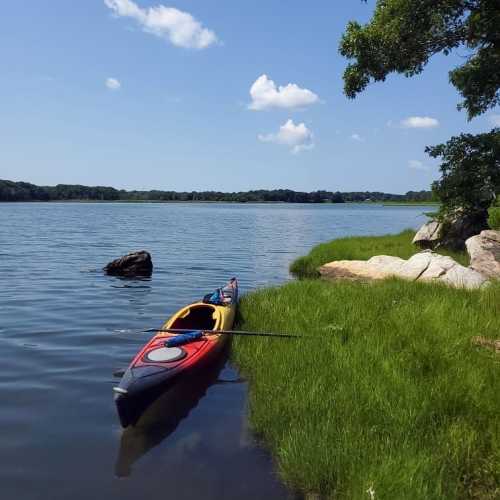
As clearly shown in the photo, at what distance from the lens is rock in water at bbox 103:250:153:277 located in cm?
2036

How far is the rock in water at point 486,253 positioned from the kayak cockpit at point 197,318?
9196 mm

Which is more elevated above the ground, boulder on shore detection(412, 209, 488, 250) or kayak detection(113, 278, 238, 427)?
boulder on shore detection(412, 209, 488, 250)

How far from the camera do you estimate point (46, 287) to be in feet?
55.4

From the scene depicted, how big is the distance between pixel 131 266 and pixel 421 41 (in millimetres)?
14545

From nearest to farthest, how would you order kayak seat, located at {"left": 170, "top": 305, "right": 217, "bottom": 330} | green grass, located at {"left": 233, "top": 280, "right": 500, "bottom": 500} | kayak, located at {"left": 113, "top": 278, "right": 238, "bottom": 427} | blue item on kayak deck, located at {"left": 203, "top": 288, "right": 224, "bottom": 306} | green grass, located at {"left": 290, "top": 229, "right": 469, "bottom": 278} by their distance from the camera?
green grass, located at {"left": 233, "top": 280, "right": 500, "bottom": 500} → kayak, located at {"left": 113, "top": 278, "right": 238, "bottom": 427} → kayak seat, located at {"left": 170, "top": 305, "right": 217, "bottom": 330} → blue item on kayak deck, located at {"left": 203, "top": 288, "right": 224, "bottom": 306} → green grass, located at {"left": 290, "top": 229, "right": 469, "bottom": 278}

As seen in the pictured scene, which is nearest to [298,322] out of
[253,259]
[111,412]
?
[111,412]

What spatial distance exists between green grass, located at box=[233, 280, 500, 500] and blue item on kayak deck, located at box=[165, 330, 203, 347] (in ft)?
3.28

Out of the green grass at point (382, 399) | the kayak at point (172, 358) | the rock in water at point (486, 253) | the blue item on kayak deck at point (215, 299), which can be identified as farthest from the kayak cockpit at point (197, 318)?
the rock in water at point (486, 253)

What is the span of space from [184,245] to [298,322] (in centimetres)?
2523

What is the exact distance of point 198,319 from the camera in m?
10.6

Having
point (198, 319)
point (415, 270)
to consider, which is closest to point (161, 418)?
point (198, 319)

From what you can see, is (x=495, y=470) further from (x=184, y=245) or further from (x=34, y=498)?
(x=184, y=245)

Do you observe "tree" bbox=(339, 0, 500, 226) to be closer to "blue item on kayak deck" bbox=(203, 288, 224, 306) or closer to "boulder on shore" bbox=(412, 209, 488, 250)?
"boulder on shore" bbox=(412, 209, 488, 250)

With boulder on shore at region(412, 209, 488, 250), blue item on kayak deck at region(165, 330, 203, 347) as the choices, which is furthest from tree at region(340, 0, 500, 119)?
blue item on kayak deck at region(165, 330, 203, 347)
